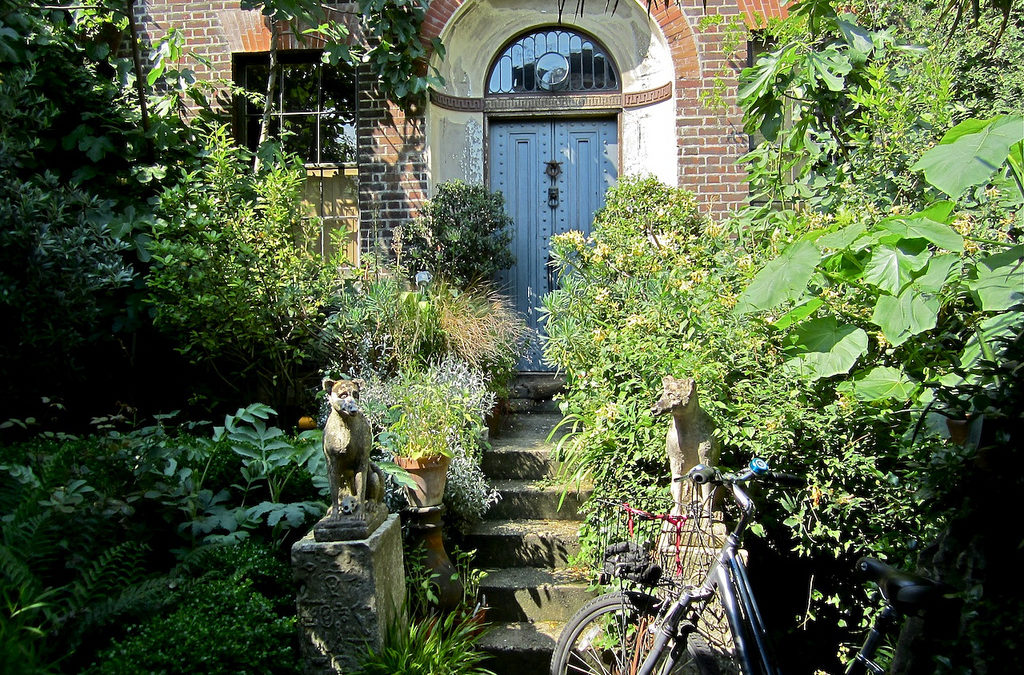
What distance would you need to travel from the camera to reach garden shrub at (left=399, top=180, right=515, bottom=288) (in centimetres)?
634

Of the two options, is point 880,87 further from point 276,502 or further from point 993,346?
point 276,502

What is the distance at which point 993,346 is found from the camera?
2.22 metres

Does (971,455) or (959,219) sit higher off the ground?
(959,219)

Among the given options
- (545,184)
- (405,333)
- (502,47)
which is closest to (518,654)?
(405,333)

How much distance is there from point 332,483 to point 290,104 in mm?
5205

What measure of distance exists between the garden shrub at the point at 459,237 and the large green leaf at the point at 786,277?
3979 millimetres

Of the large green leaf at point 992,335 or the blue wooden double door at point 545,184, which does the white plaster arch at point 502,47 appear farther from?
the large green leaf at point 992,335

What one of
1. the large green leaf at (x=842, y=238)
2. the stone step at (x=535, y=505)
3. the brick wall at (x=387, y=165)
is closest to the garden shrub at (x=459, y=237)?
the brick wall at (x=387, y=165)

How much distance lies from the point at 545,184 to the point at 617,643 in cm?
491

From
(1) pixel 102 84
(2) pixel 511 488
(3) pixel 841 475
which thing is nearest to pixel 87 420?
(1) pixel 102 84

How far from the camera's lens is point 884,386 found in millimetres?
2645

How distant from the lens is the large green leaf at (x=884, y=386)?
8.51 feet

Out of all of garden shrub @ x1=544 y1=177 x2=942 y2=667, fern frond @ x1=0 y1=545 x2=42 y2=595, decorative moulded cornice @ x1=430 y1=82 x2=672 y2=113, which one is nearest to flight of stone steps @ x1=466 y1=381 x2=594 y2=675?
garden shrub @ x1=544 y1=177 x2=942 y2=667

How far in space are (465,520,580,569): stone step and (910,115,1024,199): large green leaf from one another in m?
2.98
